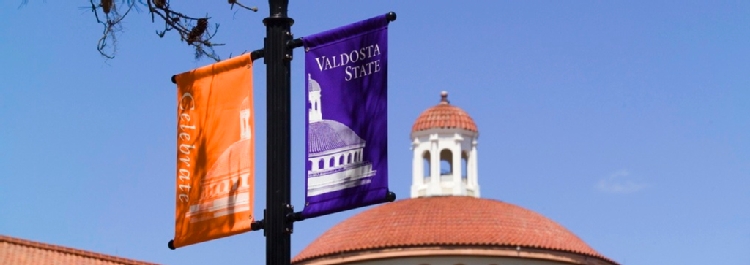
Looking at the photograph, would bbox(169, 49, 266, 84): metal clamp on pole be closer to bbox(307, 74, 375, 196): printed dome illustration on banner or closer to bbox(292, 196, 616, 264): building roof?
bbox(307, 74, 375, 196): printed dome illustration on banner

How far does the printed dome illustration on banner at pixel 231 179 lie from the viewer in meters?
10.8

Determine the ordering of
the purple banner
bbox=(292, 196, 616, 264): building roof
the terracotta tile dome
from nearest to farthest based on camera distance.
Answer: the purple banner → bbox=(292, 196, 616, 264): building roof → the terracotta tile dome

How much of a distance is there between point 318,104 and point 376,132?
0.51m

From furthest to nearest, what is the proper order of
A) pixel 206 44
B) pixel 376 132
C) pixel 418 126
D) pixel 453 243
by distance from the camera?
pixel 418 126
pixel 453 243
pixel 206 44
pixel 376 132

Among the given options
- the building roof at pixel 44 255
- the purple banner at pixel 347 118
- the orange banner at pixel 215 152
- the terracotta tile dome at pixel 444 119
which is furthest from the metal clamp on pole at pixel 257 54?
the terracotta tile dome at pixel 444 119

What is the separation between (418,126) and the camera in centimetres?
8581

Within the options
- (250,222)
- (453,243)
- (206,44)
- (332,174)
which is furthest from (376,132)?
(453,243)

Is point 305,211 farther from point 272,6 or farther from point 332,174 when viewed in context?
point 272,6

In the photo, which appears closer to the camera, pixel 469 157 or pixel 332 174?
pixel 332 174

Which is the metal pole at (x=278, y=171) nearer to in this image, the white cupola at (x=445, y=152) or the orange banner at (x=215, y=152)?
the orange banner at (x=215, y=152)

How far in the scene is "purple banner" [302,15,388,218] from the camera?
1034cm

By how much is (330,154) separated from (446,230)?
218ft

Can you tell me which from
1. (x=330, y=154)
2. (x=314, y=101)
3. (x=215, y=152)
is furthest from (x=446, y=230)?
(x=330, y=154)

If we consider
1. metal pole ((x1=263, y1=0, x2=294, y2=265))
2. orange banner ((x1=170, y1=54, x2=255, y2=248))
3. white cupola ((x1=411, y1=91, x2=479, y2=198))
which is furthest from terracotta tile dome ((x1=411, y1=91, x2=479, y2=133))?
metal pole ((x1=263, y1=0, x2=294, y2=265))
